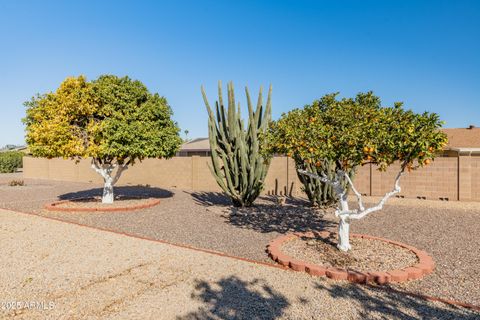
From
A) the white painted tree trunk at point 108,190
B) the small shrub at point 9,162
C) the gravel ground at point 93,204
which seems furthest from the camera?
the small shrub at point 9,162

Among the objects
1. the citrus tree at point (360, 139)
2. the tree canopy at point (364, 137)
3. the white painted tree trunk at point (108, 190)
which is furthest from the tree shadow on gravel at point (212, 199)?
the tree canopy at point (364, 137)

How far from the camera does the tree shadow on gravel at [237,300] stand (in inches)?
159

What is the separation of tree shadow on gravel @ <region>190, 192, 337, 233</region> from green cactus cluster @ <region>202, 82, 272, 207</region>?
0.76 m

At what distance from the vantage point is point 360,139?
5262 mm

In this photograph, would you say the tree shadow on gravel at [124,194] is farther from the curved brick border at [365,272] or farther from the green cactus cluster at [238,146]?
the curved brick border at [365,272]

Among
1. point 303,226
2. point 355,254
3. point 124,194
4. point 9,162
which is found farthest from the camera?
point 9,162

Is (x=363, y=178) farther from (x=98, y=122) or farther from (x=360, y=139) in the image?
(x=98, y=122)

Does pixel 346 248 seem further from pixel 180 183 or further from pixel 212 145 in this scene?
pixel 180 183

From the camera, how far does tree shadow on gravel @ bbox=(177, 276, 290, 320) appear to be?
13.2 ft

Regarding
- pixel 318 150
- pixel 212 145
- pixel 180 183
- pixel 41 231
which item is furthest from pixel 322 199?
pixel 180 183

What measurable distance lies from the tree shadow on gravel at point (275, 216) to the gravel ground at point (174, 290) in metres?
2.86

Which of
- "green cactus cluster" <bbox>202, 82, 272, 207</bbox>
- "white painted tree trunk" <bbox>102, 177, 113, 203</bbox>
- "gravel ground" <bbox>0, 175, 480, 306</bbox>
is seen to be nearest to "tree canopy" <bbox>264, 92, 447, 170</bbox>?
"gravel ground" <bbox>0, 175, 480, 306</bbox>

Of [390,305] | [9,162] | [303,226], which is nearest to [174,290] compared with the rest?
[390,305]

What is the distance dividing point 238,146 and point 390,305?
284 inches
